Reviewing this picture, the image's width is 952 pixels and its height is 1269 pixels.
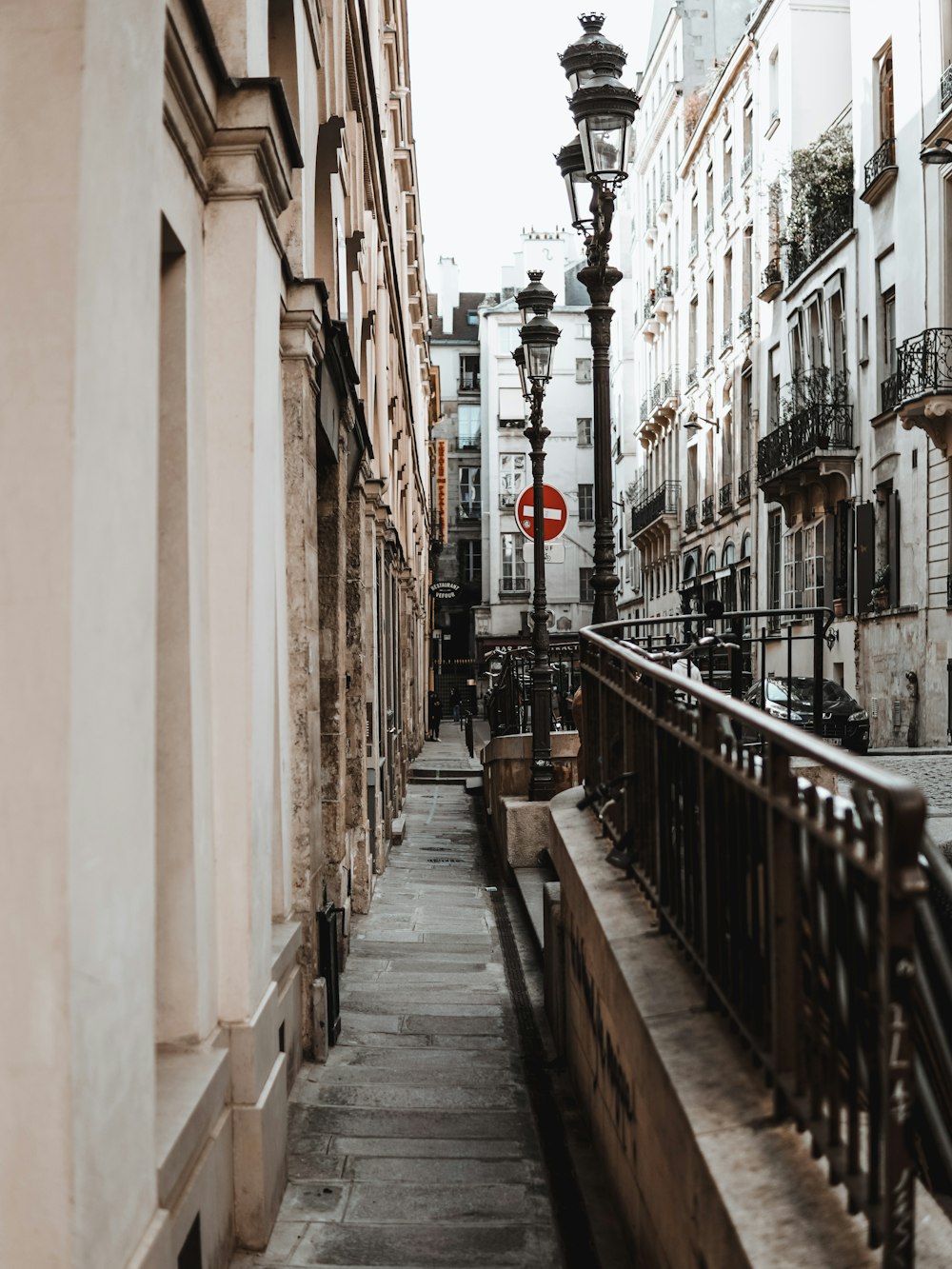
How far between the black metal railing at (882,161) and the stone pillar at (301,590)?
75.2 feet

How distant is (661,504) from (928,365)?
27.1 meters

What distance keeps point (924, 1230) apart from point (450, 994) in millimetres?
6115

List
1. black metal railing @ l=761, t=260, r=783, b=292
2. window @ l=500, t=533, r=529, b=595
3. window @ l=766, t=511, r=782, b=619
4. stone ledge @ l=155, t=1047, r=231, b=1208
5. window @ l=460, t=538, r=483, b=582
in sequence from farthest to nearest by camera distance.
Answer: window @ l=460, t=538, r=483, b=582 → window @ l=500, t=533, r=529, b=595 → window @ l=766, t=511, r=782, b=619 → black metal railing @ l=761, t=260, r=783, b=292 → stone ledge @ l=155, t=1047, r=231, b=1208

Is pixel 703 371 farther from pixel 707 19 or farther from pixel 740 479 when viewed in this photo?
pixel 707 19

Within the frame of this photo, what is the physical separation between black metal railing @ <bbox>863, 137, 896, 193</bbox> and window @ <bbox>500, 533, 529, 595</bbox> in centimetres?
4107

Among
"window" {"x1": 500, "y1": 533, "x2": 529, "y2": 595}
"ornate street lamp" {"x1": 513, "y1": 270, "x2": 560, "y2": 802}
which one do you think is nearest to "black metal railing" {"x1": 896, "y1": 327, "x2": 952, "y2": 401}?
"ornate street lamp" {"x1": 513, "y1": 270, "x2": 560, "y2": 802}

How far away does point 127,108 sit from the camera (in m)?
3.30

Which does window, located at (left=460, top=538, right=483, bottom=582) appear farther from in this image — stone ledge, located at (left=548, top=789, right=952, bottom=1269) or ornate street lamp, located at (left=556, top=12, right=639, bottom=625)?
stone ledge, located at (left=548, top=789, right=952, bottom=1269)

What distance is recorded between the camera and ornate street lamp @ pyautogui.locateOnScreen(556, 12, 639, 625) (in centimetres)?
966

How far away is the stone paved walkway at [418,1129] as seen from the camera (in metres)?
4.91

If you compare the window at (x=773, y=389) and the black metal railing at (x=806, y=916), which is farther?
the window at (x=773, y=389)

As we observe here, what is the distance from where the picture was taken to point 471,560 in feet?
239

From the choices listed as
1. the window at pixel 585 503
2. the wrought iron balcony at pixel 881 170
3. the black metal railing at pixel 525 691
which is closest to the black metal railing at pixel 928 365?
the wrought iron balcony at pixel 881 170

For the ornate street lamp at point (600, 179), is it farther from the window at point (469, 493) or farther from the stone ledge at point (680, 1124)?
the window at point (469, 493)
